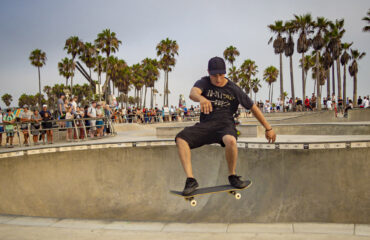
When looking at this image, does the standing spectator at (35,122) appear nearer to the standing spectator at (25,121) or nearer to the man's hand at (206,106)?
the standing spectator at (25,121)

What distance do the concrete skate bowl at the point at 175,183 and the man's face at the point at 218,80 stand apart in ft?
15.7

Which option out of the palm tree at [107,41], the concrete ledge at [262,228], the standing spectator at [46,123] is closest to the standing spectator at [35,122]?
the standing spectator at [46,123]

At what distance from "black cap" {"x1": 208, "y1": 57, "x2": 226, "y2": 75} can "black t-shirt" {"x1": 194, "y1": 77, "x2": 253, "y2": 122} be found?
0.80ft

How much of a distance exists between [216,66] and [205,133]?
40.2 inches

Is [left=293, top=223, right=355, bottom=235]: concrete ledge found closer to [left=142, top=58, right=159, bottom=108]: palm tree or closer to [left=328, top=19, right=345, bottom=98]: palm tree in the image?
[left=328, top=19, right=345, bottom=98]: palm tree

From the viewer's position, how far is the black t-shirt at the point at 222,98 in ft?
15.8

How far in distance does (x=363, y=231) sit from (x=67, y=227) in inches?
219

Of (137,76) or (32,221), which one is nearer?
(32,221)

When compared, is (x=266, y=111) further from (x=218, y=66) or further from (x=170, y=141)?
(x=218, y=66)

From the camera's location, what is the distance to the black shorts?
4.76 meters

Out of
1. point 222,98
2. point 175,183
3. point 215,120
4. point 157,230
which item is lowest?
point 175,183

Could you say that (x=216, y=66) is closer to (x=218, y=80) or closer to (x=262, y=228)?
(x=218, y=80)

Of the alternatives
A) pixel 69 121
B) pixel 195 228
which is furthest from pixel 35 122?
pixel 195 228

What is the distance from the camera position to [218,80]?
4.78 meters
